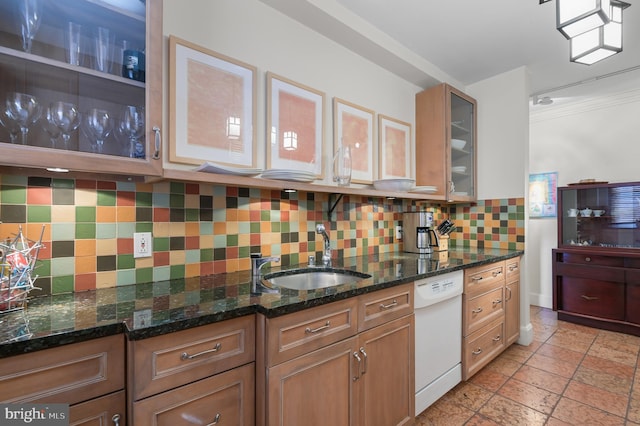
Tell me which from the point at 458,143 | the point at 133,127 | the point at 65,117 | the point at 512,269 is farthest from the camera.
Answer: the point at 458,143

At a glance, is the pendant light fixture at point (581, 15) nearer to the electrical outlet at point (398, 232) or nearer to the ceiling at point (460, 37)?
the ceiling at point (460, 37)

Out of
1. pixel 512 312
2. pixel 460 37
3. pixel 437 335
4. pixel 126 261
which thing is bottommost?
pixel 512 312

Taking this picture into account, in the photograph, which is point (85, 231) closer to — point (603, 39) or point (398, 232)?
point (398, 232)

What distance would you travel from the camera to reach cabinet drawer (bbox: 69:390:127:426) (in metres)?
0.82

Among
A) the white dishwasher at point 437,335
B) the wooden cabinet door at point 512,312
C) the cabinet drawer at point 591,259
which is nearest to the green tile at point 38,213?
the white dishwasher at point 437,335

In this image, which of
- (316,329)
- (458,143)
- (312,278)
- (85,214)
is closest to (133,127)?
(85,214)

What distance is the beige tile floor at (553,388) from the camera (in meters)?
1.75

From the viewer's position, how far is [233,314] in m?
1.01

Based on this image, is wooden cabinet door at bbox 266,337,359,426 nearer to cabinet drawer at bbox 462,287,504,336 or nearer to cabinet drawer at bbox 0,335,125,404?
cabinet drawer at bbox 0,335,125,404

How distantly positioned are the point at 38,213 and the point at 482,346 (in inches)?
104

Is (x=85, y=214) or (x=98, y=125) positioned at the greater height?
(x=98, y=125)

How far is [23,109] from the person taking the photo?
974mm

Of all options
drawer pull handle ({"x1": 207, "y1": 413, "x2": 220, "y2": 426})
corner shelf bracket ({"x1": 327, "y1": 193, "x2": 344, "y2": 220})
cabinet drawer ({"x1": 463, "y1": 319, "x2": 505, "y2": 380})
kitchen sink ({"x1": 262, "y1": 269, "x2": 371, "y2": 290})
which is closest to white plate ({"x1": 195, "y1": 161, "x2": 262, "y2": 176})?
kitchen sink ({"x1": 262, "y1": 269, "x2": 371, "y2": 290})

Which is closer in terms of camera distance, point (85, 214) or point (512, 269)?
point (85, 214)
